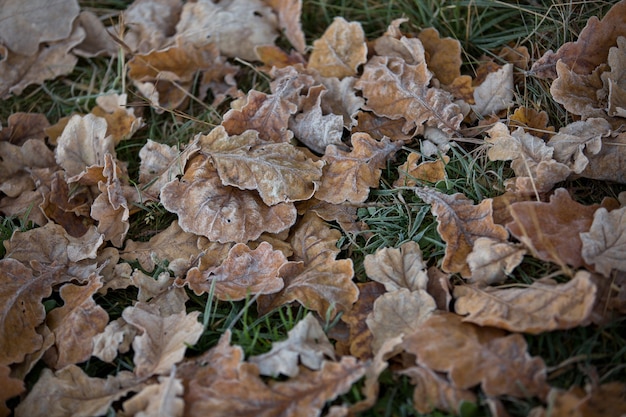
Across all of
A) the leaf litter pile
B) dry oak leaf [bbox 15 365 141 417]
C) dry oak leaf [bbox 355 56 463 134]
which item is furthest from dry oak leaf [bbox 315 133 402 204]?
dry oak leaf [bbox 15 365 141 417]

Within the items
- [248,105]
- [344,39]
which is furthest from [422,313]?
[344,39]

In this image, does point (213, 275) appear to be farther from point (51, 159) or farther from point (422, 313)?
point (51, 159)

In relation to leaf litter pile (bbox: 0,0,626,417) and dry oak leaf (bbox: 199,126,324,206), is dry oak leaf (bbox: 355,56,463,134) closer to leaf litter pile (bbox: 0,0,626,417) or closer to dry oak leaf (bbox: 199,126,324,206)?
leaf litter pile (bbox: 0,0,626,417)

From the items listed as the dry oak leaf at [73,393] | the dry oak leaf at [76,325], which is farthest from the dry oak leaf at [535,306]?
the dry oak leaf at [76,325]

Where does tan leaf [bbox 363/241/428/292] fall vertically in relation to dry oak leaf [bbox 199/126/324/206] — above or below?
below

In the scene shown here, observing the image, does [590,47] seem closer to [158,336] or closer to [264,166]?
[264,166]

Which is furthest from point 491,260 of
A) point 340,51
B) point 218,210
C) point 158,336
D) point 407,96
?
point 340,51
